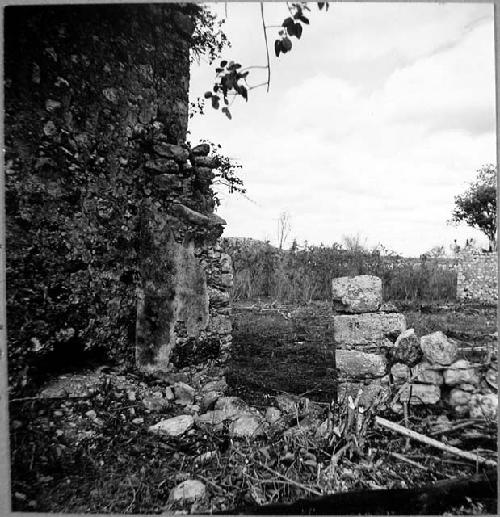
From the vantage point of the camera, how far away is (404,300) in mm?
6035

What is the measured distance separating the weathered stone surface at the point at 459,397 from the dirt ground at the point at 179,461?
0.09m

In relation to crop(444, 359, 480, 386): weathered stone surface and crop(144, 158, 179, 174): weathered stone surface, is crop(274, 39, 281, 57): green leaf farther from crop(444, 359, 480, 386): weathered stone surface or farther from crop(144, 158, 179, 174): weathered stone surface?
crop(444, 359, 480, 386): weathered stone surface

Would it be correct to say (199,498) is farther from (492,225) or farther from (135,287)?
(492,225)

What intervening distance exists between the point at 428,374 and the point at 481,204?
1234mm

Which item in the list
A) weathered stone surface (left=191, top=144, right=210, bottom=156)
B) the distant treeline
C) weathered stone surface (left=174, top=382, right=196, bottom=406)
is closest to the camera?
weathered stone surface (left=174, top=382, right=196, bottom=406)

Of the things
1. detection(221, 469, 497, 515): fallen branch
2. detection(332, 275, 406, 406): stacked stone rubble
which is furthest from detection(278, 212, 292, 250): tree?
detection(221, 469, 497, 515): fallen branch

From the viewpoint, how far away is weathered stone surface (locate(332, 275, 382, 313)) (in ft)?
10.8

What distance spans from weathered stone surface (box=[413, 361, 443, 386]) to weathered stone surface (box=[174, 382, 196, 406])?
70.4 inches

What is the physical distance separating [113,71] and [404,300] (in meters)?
4.82

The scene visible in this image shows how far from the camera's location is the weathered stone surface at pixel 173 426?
2.79 metres

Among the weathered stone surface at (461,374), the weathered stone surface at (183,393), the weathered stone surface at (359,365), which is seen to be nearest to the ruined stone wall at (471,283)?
the weathered stone surface at (461,374)

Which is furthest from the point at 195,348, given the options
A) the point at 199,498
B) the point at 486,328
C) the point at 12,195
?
the point at 486,328

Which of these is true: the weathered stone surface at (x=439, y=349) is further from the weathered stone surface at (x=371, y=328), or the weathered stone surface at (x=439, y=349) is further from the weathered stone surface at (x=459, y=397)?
the weathered stone surface at (x=371, y=328)

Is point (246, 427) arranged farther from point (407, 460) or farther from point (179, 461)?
point (407, 460)
